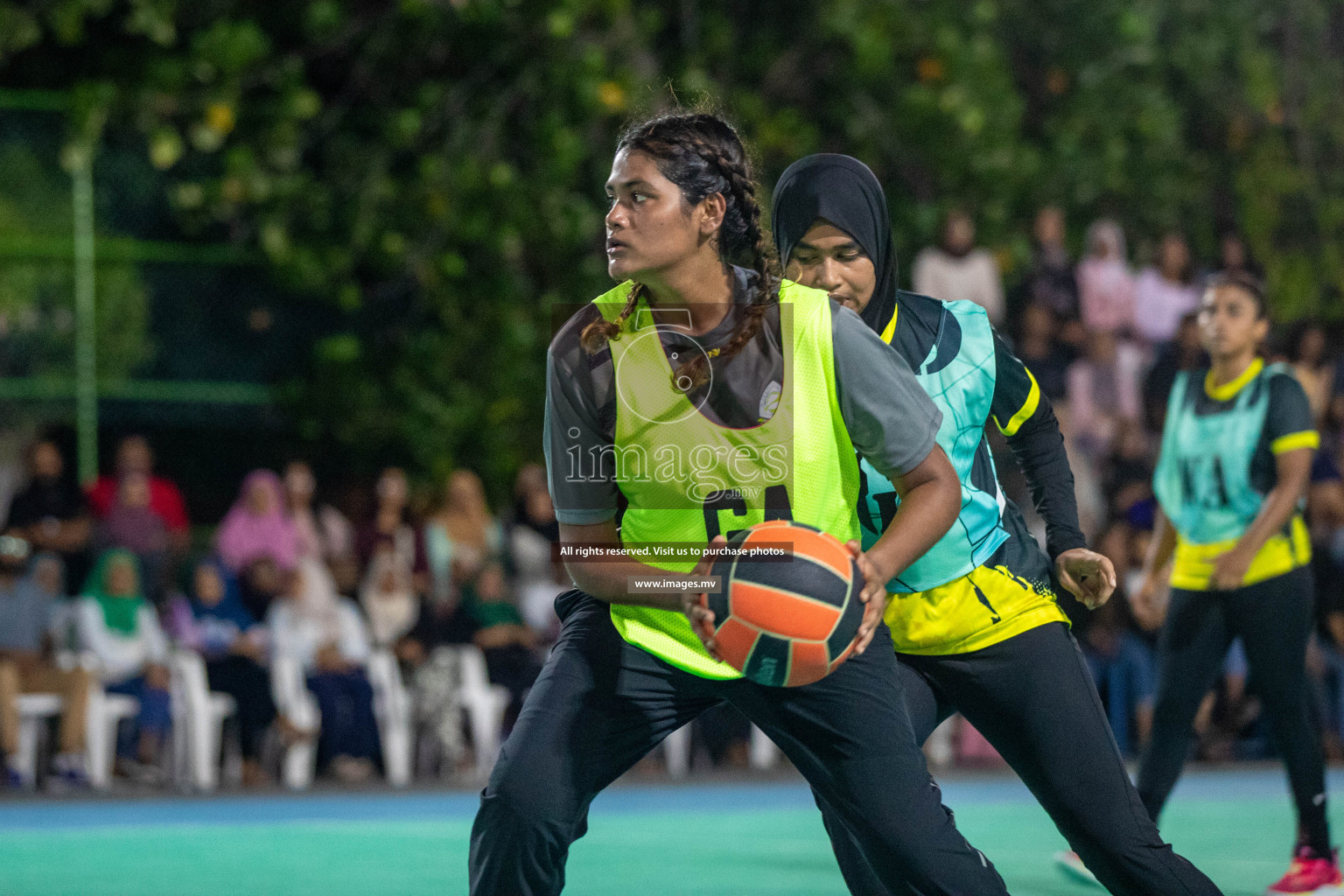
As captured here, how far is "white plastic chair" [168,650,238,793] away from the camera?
32.7 ft

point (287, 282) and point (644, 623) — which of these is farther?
point (287, 282)

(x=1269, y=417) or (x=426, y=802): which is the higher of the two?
→ (x=1269, y=417)

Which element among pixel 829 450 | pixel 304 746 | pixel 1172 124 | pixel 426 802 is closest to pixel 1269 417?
pixel 829 450

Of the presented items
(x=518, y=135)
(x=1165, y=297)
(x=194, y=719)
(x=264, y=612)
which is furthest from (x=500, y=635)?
(x=1165, y=297)

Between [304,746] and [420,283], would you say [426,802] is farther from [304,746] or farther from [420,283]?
[420,283]

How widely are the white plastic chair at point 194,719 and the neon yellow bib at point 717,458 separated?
729cm

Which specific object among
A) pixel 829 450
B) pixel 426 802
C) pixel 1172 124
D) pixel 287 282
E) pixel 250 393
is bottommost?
pixel 426 802

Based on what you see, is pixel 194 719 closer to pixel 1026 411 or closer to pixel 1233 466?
pixel 1233 466

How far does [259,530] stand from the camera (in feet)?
35.8

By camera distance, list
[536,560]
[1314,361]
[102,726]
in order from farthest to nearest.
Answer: [1314,361] < [536,560] < [102,726]

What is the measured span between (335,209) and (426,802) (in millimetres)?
5511

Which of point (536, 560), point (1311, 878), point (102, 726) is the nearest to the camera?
point (1311, 878)

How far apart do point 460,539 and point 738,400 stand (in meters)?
8.16

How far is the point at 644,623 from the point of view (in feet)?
10.8
